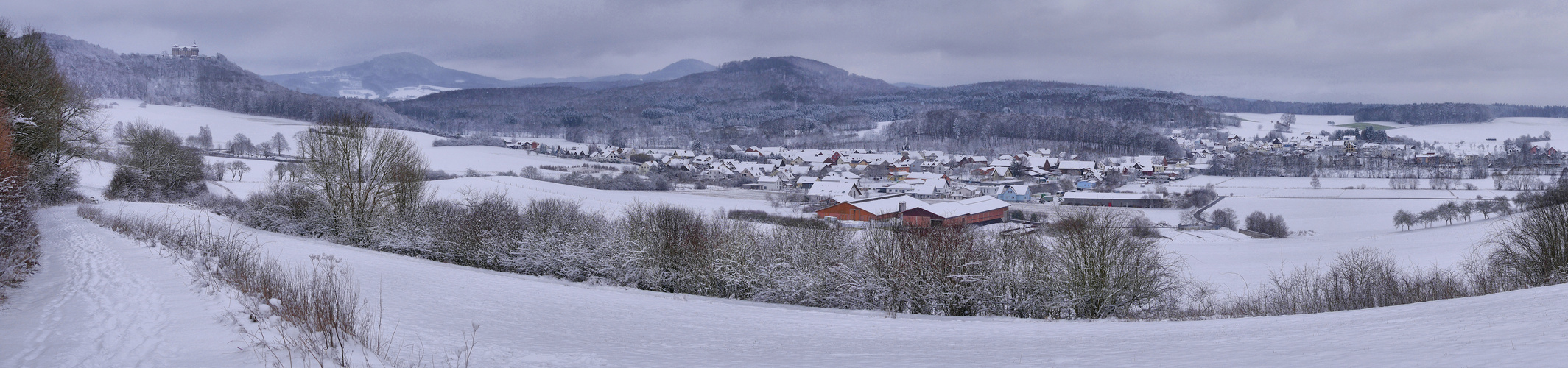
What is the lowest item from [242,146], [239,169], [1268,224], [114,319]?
[1268,224]

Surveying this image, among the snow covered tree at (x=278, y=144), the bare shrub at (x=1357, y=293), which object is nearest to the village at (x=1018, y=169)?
the bare shrub at (x=1357, y=293)

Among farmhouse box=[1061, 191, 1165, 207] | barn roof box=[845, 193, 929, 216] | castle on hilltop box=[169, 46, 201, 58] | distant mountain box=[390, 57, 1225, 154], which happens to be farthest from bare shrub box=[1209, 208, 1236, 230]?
castle on hilltop box=[169, 46, 201, 58]

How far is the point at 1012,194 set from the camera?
192ft

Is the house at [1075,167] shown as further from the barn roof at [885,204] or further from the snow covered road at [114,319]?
the snow covered road at [114,319]

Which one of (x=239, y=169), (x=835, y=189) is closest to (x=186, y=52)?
(x=239, y=169)

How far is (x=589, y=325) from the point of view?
10.6 m

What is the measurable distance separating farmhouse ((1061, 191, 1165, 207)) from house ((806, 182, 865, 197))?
15608 mm

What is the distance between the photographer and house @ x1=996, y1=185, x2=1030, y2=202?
191ft

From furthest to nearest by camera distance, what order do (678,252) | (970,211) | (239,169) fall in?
(239,169) < (970,211) < (678,252)

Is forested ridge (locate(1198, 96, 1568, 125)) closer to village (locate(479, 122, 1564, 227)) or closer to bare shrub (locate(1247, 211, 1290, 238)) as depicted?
village (locate(479, 122, 1564, 227))

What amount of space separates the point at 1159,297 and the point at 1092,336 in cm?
753

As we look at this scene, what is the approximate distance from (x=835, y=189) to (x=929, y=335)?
46.4 meters

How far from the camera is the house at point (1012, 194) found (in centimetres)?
5822

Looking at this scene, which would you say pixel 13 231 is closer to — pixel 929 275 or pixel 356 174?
pixel 929 275
